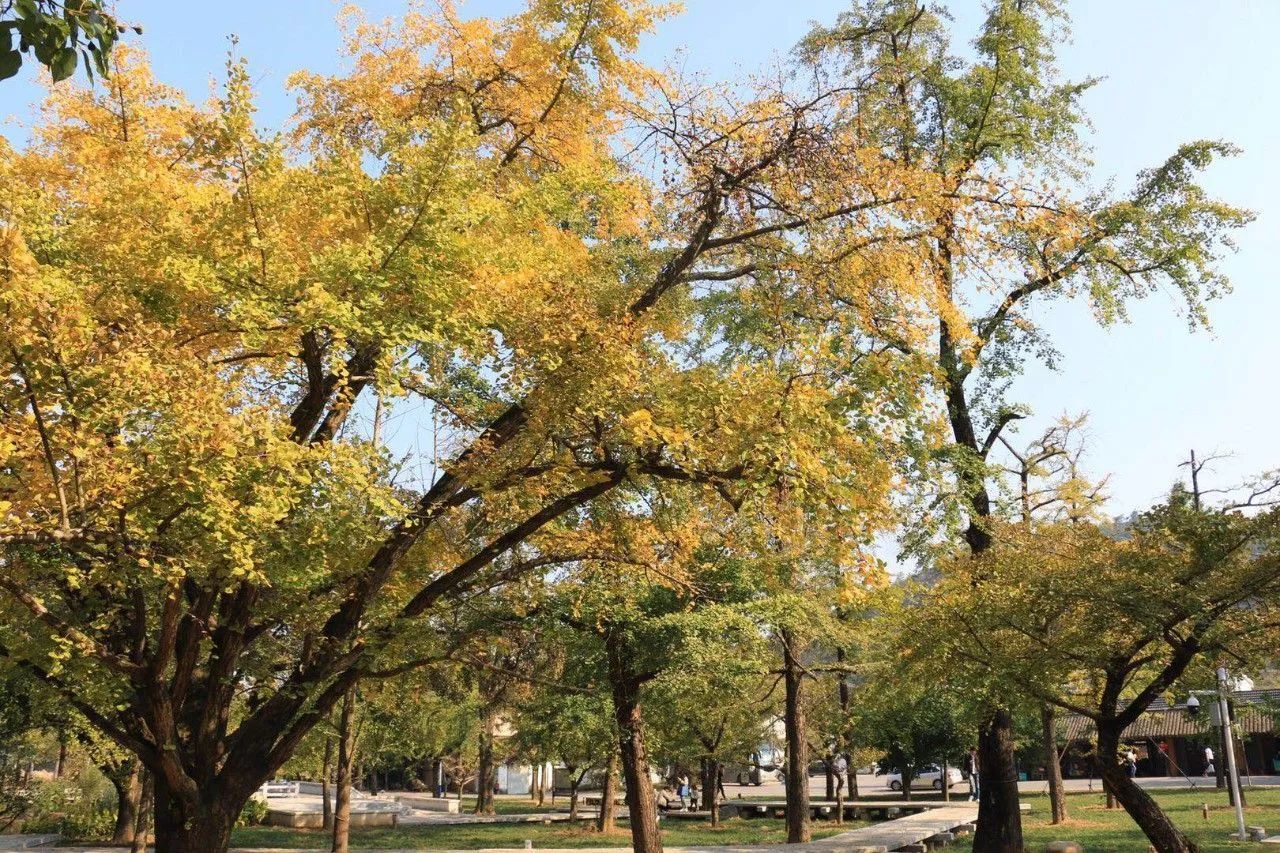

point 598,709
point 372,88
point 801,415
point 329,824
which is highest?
point 372,88

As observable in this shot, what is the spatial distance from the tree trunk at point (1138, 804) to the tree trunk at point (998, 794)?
111 inches

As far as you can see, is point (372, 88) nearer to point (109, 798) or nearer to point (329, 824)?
point (109, 798)

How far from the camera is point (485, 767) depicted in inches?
1539

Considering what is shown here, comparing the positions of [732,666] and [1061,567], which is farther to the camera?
[732,666]

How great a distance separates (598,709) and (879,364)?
14.9m

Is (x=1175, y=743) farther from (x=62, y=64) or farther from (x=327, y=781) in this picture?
(x=62, y=64)

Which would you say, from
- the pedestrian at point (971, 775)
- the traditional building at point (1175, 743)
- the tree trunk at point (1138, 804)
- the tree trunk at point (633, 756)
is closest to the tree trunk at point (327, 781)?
the tree trunk at point (633, 756)

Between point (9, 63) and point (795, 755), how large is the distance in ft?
67.9

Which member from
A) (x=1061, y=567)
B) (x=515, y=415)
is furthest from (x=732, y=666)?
(x=515, y=415)

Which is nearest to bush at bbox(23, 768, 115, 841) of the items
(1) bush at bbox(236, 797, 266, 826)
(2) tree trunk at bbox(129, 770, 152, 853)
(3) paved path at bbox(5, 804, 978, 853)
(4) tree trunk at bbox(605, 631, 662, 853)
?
(3) paved path at bbox(5, 804, 978, 853)

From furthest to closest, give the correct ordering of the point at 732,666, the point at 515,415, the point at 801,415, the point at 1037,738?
the point at 1037,738, the point at 732,666, the point at 515,415, the point at 801,415

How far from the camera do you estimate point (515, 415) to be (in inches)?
347

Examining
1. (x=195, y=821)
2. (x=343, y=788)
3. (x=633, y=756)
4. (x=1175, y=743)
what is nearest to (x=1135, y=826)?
(x=633, y=756)

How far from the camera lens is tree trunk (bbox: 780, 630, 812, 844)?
2088cm
